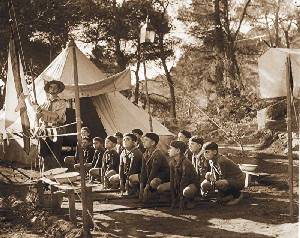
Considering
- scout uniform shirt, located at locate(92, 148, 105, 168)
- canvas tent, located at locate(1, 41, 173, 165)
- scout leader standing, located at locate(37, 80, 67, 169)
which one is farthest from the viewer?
canvas tent, located at locate(1, 41, 173, 165)

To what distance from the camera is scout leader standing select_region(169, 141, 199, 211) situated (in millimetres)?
6480

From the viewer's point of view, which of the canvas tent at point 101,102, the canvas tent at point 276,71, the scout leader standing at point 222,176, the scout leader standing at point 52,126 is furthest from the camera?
the canvas tent at point 101,102

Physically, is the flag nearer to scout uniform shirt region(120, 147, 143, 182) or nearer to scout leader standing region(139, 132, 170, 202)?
scout uniform shirt region(120, 147, 143, 182)

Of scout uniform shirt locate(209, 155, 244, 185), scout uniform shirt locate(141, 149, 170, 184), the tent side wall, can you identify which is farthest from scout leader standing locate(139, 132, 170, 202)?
the tent side wall

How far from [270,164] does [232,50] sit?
11.9 metres

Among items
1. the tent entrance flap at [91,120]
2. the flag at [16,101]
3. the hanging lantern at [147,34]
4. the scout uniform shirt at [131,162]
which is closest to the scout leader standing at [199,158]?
the scout uniform shirt at [131,162]

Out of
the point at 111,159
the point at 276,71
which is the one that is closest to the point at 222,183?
the point at 276,71

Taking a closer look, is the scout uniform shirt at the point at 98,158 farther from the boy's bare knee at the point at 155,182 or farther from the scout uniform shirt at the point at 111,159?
the boy's bare knee at the point at 155,182

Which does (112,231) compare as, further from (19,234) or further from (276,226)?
(276,226)

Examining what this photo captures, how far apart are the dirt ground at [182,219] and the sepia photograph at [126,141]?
0.02 metres

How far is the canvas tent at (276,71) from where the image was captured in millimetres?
5531

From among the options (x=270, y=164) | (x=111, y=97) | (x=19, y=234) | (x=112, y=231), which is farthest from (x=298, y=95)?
(x=111, y=97)

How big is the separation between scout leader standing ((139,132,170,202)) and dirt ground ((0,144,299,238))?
278mm

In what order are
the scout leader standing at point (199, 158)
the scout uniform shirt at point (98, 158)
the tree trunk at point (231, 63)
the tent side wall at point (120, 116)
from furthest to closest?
the tree trunk at point (231, 63), the tent side wall at point (120, 116), the scout uniform shirt at point (98, 158), the scout leader standing at point (199, 158)
